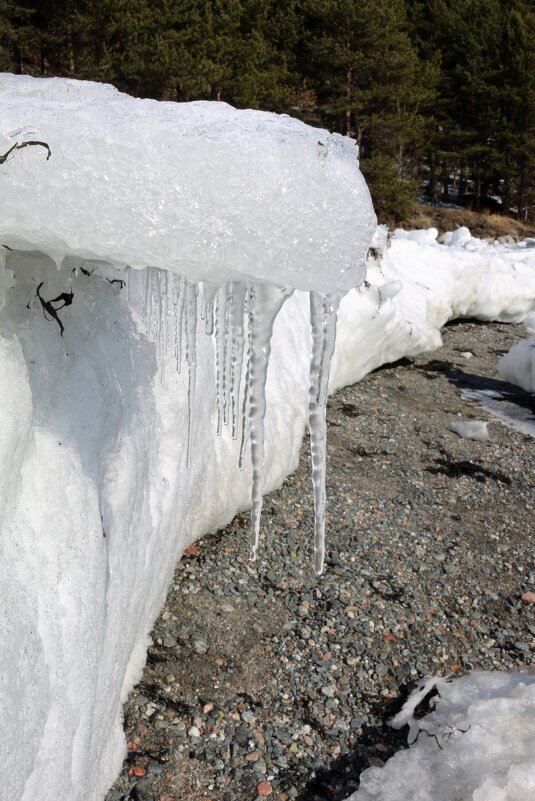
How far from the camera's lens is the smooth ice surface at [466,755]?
9.66 ft

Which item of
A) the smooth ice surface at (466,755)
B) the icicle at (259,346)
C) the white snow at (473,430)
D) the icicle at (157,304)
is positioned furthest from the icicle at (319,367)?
the white snow at (473,430)

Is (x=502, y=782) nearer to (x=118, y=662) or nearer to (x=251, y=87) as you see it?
(x=118, y=662)

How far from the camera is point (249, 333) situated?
7.16 ft

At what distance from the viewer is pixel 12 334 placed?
219 cm

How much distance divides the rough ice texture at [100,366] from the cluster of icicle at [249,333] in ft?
0.12

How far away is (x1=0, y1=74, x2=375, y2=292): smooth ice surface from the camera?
5.62ft

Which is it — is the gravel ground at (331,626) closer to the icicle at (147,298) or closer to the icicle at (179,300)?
the icicle at (179,300)

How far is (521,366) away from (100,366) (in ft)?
28.8

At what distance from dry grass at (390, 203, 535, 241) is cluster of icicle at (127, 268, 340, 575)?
2569cm

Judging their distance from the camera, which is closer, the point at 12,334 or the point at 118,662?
the point at 12,334

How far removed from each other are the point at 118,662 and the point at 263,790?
102 centimetres

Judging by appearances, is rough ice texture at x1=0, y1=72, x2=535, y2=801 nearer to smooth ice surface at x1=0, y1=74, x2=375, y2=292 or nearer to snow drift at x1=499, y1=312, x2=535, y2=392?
smooth ice surface at x1=0, y1=74, x2=375, y2=292

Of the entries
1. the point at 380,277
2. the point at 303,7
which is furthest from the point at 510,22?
the point at 380,277

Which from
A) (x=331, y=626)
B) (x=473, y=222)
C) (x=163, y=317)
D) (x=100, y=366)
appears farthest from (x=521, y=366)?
(x=473, y=222)
